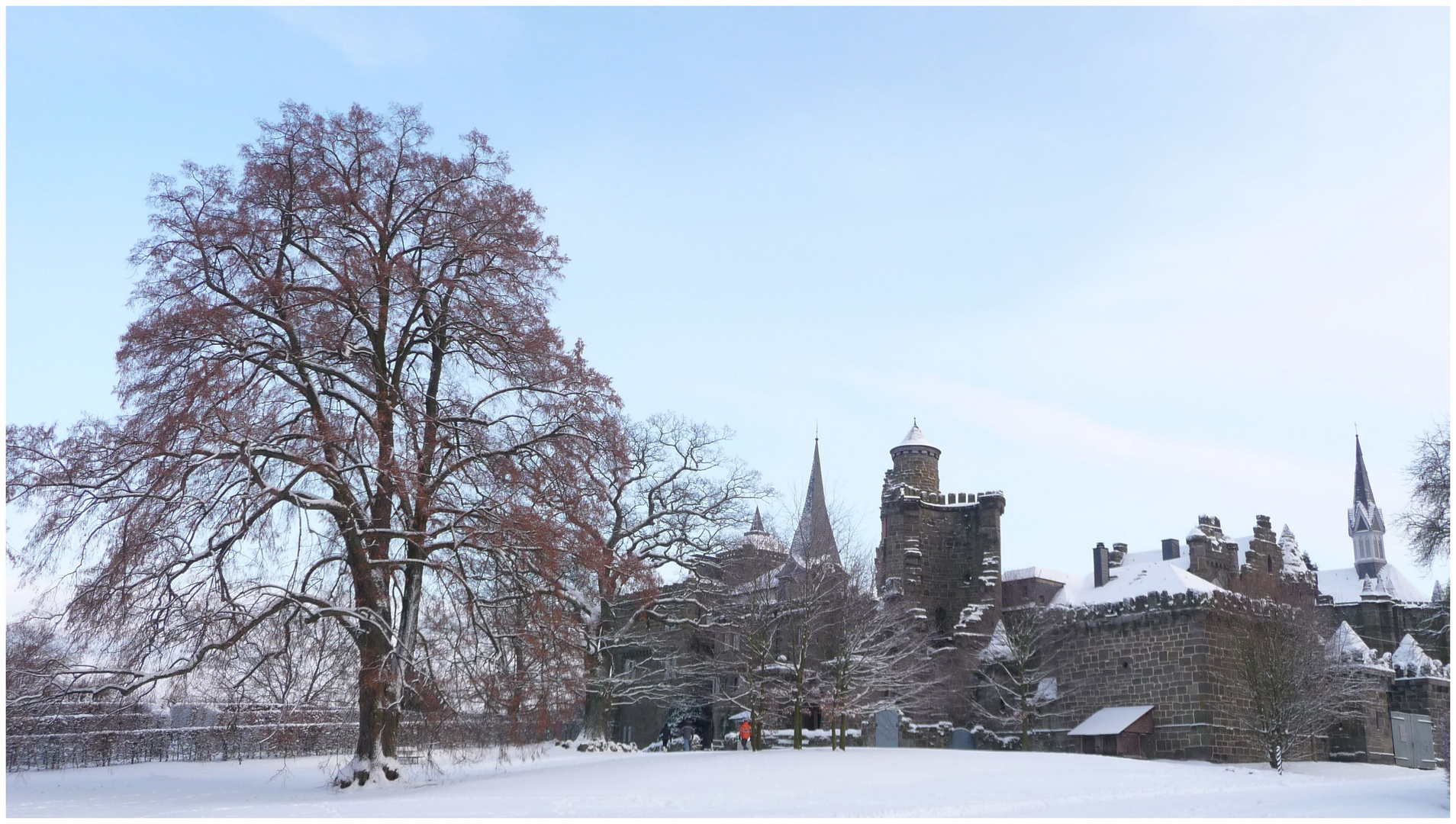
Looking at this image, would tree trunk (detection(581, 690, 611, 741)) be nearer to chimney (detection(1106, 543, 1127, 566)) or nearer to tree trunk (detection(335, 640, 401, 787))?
tree trunk (detection(335, 640, 401, 787))

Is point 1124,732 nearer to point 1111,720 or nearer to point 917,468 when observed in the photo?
point 1111,720

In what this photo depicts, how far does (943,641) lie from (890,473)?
8.34 meters

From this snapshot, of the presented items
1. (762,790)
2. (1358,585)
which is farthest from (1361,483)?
(762,790)

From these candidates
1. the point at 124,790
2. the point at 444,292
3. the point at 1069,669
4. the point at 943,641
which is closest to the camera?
the point at 124,790

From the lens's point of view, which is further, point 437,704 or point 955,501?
point 955,501

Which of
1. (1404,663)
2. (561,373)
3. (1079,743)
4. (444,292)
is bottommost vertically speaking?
(1079,743)

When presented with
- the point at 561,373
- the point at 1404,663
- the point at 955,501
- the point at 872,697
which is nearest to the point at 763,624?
the point at 872,697

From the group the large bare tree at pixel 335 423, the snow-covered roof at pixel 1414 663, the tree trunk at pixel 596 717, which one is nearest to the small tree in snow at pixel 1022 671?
the snow-covered roof at pixel 1414 663

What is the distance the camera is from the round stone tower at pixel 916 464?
54312mm

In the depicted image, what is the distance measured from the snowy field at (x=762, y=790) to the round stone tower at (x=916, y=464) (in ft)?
90.2

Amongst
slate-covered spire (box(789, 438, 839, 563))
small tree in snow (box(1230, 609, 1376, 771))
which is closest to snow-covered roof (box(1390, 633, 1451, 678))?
small tree in snow (box(1230, 609, 1376, 771))

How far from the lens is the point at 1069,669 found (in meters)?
44.5

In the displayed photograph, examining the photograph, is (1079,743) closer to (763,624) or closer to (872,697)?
(872,697)

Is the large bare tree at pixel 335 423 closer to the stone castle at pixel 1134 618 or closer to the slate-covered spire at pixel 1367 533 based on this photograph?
the stone castle at pixel 1134 618
